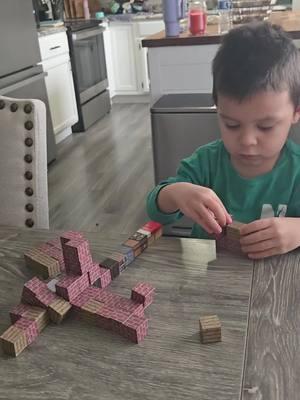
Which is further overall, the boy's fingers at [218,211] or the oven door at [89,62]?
the oven door at [89,62]

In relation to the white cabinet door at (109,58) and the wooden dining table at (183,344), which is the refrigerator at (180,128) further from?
the white cabinet door at (109,58)

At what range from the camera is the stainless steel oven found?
4348 mm

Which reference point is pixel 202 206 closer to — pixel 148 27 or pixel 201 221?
pixel 201 221

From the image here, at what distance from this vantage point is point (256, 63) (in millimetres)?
890

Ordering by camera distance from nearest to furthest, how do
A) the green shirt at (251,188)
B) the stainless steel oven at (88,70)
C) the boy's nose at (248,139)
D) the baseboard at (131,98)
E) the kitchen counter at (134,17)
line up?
the boy's nose at (248,139) → the green shirt at (251,188) → the stainless steel oven at (88,70) → the kitchen counter at (134,17) → the baseboard at (131,98)

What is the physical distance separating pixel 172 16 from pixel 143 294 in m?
1.83

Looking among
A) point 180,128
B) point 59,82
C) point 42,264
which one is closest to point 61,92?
point 59,82

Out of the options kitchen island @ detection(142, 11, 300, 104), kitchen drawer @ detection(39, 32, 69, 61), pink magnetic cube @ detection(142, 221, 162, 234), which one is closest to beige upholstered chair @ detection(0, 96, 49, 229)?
pink magnetic cube @ detection(142, 221, 162, 234)

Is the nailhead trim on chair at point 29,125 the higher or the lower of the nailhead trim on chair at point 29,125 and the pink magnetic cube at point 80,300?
the higher

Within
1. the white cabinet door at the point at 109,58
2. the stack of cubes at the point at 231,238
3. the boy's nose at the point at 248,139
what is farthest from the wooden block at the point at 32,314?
the white cabinet door at the point at 109,58

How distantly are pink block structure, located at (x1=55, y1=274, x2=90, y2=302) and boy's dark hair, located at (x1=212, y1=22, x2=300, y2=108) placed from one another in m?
0.43

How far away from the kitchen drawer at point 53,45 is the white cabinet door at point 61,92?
0.16 ft

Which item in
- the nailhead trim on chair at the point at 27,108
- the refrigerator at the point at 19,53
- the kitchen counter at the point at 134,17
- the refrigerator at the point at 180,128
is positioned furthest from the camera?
the kitchen counter at the point at 134,17

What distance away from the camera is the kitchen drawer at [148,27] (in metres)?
5.05
